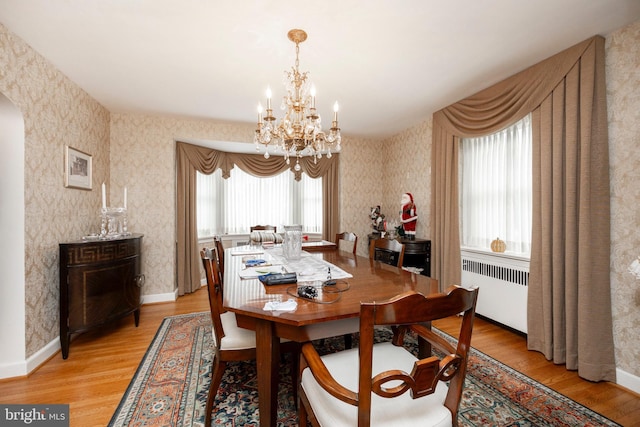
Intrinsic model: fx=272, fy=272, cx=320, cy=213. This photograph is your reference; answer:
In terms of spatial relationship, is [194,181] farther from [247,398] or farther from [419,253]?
[419,253]

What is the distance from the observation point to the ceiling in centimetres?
172

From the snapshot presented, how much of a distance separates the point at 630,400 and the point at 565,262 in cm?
91

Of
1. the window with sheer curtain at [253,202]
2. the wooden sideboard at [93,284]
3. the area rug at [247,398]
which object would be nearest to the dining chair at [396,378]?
the area rug at [247,398]

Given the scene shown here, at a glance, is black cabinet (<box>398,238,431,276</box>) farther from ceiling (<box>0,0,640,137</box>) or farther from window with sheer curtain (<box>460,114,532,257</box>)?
ceiling (<box>0,0,640,137</box>)

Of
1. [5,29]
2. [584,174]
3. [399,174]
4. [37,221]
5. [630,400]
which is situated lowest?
[630,400]

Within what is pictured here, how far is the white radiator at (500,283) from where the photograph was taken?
2.58 metres

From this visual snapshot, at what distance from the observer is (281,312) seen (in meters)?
1.14

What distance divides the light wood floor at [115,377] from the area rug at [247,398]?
0.11 metres

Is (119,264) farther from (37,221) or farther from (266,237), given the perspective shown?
(266,237)

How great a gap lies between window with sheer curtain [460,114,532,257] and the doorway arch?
419cm

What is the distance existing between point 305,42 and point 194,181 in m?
2.90

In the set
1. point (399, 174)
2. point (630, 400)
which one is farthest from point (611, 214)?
point (399, 174)

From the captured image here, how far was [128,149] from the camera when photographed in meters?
3.58

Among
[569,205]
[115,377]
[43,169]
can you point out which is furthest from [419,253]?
[43,169]
